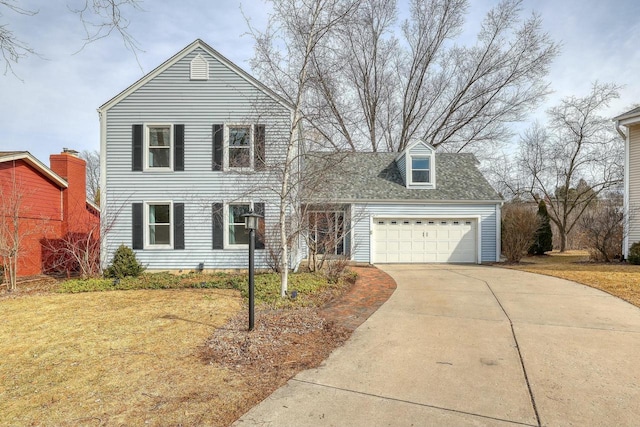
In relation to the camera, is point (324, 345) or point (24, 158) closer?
point (324, 345)

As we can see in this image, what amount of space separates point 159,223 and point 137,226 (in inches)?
26.2

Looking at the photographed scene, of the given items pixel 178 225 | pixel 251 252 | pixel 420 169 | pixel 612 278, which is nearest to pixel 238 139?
pixel 178 225

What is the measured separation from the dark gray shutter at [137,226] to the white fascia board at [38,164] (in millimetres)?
3960

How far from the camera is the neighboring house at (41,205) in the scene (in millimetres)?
10284

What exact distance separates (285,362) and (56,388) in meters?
2.38

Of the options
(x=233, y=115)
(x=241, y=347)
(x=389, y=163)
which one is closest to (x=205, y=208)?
(x=233, y=115)

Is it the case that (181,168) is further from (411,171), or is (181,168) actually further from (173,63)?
(411,171)

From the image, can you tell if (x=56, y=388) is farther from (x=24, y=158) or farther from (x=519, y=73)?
(x=519, y=73)

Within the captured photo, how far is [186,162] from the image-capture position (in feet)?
37.0

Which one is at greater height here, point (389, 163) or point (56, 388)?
point (389, 163)

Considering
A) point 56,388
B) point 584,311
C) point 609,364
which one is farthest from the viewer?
point 584,311

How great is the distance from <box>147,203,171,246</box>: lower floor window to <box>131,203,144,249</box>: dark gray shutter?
0.24m

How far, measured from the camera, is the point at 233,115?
11250 millimetres

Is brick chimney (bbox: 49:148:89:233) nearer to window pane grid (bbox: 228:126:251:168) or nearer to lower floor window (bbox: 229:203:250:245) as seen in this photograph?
lower floor window (bbox: 229:203:250:245)
